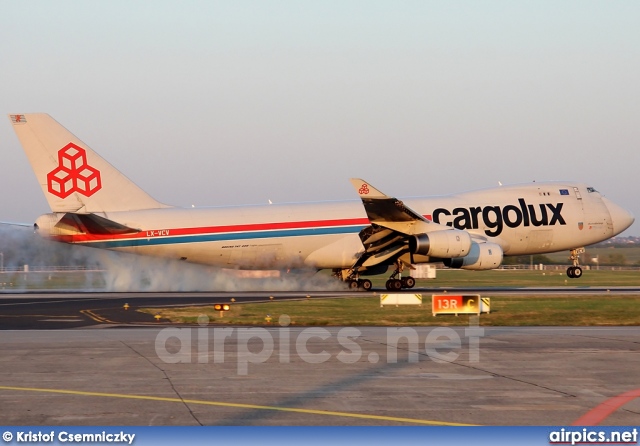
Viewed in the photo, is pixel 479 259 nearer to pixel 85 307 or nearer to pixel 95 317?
pixel 85 307

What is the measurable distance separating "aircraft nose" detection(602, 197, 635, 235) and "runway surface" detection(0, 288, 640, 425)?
97.3 ft

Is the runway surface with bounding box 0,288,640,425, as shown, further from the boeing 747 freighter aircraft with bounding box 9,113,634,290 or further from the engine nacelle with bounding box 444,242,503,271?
the engine nacelle with bounding box 444,242,503,271

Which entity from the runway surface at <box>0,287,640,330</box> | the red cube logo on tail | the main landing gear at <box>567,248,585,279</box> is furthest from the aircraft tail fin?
the main landing gear at <box>567,248,585,279</box>

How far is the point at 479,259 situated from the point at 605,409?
38.2m

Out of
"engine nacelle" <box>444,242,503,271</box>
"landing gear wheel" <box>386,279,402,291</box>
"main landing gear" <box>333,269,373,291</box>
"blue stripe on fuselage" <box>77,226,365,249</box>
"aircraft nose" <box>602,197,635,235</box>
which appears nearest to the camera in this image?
"blue stripe on fuselage" <box>77,226,365,249</box>

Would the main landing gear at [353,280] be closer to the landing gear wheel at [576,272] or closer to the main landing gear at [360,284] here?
the main landing gear at [360,284]

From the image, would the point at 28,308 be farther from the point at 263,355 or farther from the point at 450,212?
the point at 450,212

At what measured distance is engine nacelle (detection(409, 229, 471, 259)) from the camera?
50625 millimetres

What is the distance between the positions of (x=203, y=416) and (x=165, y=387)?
3.34 meters

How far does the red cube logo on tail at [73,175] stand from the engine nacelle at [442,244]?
59.0 feet

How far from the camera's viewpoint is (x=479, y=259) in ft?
172

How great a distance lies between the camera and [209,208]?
175ft

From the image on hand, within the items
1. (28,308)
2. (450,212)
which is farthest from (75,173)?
(450,212)

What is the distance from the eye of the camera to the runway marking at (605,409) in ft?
43.5
